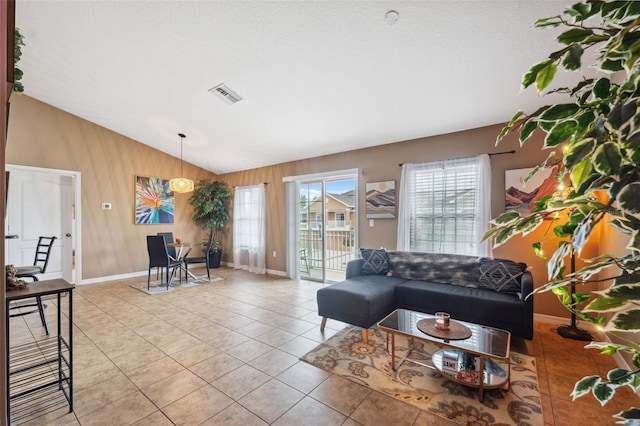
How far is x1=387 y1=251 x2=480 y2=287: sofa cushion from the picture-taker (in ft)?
11.2

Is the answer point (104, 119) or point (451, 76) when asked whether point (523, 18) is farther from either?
point (104, 119)

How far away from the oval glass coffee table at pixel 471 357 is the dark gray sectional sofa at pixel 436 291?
0.51 m

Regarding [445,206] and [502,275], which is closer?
[502,275]

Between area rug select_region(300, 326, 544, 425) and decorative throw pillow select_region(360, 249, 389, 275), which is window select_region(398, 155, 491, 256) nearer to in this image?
decorative throw pillow select_region(360, 249, 389, 275)

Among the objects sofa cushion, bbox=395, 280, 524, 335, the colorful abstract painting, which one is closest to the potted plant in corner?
the colorful abstract painting

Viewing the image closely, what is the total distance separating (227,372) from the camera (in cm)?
229

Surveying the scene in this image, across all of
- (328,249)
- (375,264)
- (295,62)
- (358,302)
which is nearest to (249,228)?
(328,249)

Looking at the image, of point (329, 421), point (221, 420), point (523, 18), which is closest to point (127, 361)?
point (221, 420)

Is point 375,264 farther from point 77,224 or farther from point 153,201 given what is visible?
point 77,224

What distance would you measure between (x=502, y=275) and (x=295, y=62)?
3.25 meters

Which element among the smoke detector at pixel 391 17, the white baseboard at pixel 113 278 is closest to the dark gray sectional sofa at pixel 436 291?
the smoke detector at pixel 391 17

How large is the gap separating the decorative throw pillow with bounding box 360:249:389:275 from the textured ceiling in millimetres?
1834

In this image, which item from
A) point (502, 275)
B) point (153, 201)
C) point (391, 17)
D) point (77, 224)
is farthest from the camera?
point (153, 201)

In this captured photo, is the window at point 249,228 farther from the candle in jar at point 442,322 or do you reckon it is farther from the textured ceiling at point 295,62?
the candle in jar at point 442,322
